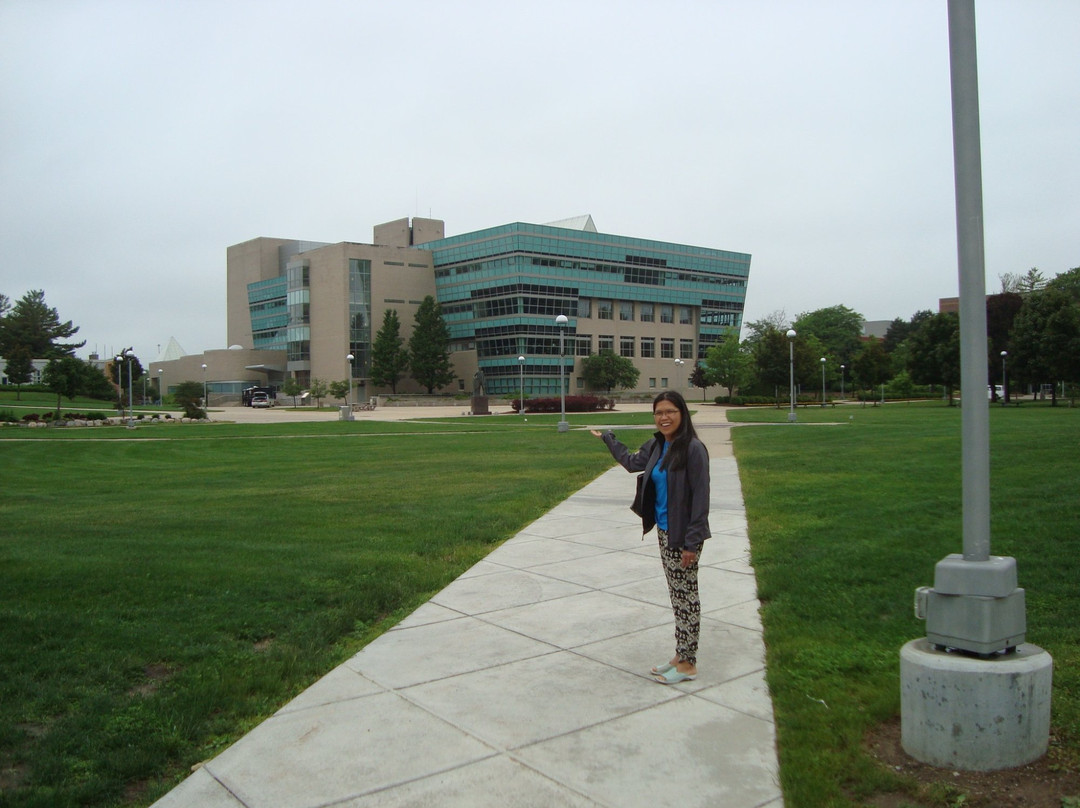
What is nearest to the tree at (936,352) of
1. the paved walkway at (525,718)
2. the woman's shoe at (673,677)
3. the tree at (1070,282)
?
the tree at (1070,282)

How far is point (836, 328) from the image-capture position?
404 feet

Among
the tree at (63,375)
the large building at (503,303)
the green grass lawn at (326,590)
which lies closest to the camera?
the green grass lawn at (326,590)

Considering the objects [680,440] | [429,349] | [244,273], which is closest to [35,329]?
[244,273]

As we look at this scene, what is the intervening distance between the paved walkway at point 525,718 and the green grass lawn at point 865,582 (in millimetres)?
212

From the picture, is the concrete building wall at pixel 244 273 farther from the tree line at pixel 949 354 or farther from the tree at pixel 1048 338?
the tree at pixel 1048 338

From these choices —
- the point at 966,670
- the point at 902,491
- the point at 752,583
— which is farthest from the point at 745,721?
the point at 902,491

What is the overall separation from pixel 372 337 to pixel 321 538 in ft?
301

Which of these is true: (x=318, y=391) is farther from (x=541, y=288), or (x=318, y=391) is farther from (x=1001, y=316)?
(x=1001, y=316)

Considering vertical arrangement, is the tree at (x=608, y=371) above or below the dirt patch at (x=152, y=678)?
above

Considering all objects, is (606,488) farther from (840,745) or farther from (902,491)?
(840,745)

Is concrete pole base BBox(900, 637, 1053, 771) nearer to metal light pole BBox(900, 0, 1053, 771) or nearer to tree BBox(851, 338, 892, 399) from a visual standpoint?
metal light pole BBox(900, 0, 1053, 771)

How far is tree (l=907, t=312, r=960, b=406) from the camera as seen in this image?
64.8 meters

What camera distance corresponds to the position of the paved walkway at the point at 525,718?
3.68 metres

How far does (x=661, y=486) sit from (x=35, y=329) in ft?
361
